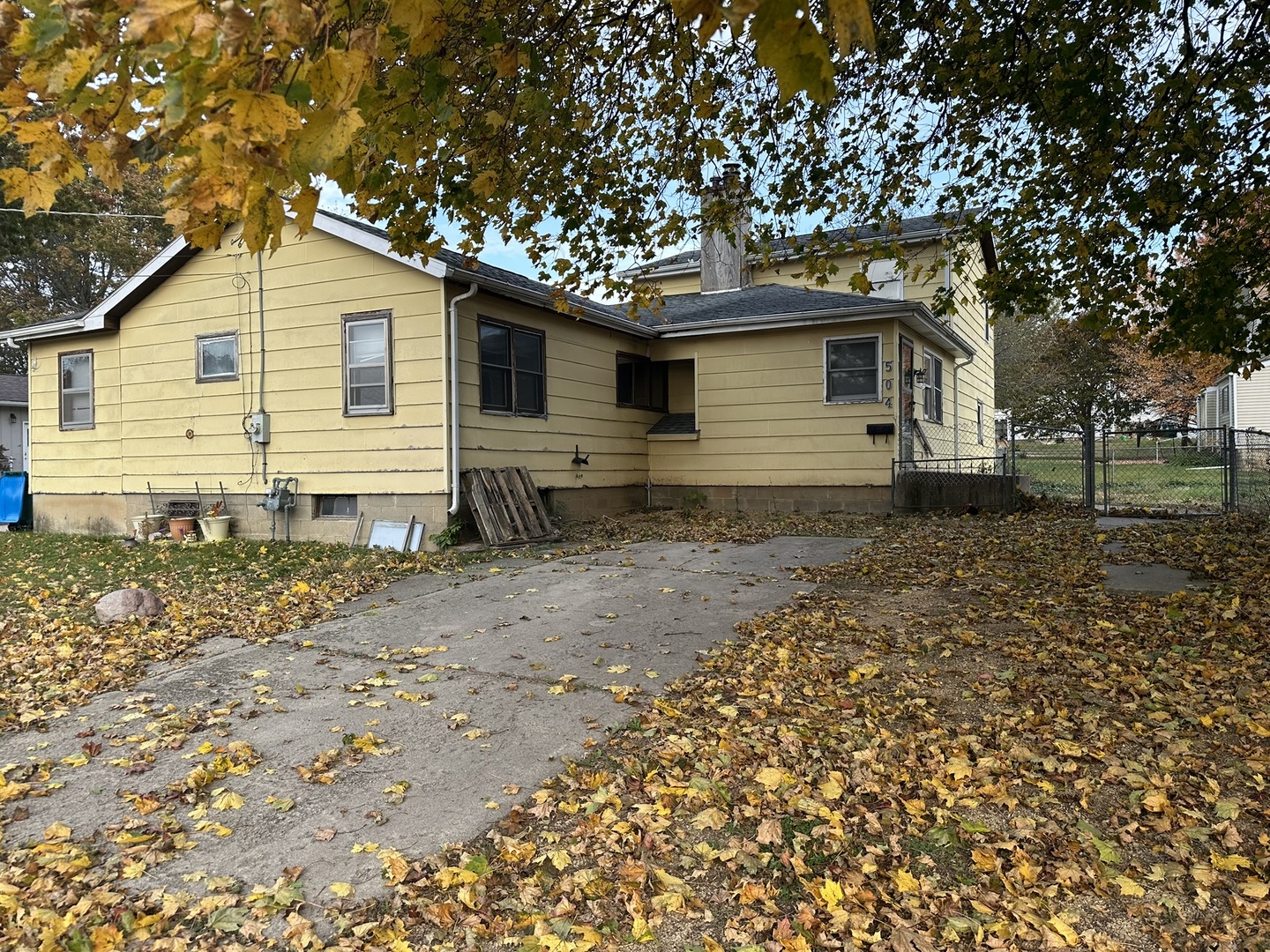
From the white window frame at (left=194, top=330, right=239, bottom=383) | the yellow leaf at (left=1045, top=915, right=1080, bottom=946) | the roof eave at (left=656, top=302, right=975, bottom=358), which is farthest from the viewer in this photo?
the roof eave at (left=656, top=302, right=975, bottom=358)

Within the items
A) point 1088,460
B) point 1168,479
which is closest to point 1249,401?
point 1168,479

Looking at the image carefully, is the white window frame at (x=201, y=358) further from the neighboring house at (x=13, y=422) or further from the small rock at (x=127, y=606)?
the neighboring house at (x=13, y=422)

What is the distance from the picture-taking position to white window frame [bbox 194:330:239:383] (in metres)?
11.1

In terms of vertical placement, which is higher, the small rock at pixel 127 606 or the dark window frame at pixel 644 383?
the dark window frame at pixel 644 383

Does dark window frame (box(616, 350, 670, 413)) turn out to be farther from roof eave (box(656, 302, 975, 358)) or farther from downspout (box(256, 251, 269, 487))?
downspout (box(256, 251, 269, 487))

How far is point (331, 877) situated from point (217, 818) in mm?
740

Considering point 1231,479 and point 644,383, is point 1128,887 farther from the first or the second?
point 644,383

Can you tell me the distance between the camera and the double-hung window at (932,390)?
45.0ft

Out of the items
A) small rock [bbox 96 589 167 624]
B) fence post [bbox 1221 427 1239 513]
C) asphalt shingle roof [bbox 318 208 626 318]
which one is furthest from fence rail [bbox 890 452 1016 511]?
A: small rock [bbox 96 589 167 624]

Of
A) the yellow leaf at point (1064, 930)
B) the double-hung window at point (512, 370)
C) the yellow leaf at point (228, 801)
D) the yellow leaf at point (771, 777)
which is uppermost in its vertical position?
the double-hung window at point (512, 370)

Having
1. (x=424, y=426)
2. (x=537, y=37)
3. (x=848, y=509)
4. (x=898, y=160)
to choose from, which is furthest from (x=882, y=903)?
(x=848, y=509)

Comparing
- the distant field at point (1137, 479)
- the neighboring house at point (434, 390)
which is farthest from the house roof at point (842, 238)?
the distant field at point (1137, 479)

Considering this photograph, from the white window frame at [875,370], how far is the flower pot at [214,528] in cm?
916

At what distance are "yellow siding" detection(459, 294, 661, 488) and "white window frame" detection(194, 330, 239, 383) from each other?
12.5 feet
